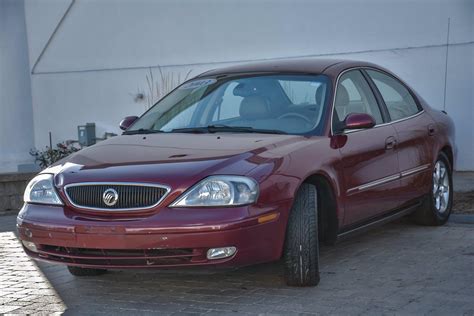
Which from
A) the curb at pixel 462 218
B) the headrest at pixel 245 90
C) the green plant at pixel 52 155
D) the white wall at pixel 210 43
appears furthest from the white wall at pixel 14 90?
the curb at pixel 462 218

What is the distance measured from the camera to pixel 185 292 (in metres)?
4.94

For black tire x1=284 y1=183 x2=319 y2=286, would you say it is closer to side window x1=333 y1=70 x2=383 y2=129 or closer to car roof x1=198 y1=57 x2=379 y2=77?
side window x1=333 y1=70 x2=383 y2=129

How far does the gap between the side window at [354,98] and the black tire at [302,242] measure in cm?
97

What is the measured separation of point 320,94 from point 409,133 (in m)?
1.12

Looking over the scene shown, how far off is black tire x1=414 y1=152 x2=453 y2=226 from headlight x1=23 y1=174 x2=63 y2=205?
3.48 m

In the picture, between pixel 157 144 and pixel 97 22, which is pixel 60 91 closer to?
pixel 97 22

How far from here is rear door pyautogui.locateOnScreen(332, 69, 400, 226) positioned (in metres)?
5.35

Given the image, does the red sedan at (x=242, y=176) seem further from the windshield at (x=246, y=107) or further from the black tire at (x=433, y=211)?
the black tire at (x=433, y=211)

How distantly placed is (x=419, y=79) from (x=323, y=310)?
5.95 meters

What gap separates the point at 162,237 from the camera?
431cm

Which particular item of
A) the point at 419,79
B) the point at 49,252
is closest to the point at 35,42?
the point at 419,79

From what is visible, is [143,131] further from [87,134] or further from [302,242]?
[87,134]

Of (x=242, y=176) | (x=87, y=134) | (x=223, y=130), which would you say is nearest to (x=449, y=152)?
(x=223, y=130)

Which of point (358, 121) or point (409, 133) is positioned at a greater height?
point (358, 121)
